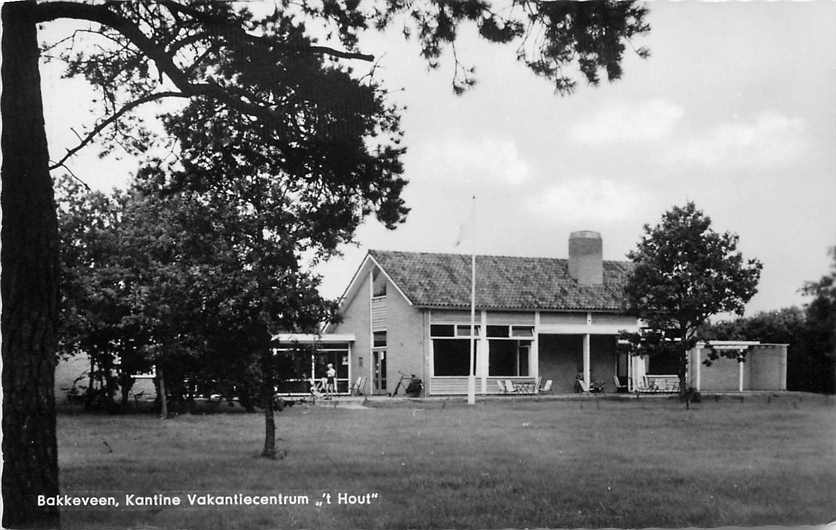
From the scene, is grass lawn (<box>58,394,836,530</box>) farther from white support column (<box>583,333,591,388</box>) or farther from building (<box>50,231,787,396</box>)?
white support column (<box>583,333,591,388</box>)

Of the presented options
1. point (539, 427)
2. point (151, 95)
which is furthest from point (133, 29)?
point (539, 427)

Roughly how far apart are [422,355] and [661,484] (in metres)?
16.4

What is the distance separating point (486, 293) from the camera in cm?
2555

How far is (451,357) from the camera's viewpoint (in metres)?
25.3

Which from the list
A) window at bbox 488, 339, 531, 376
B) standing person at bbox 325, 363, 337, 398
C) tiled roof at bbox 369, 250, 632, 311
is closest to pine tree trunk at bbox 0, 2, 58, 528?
standing person at bbox 325, 363, 337, 398

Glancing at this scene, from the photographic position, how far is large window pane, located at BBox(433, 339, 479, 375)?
2514cm

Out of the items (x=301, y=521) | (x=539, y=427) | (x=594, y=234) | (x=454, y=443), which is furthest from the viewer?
(x=539, y=427)

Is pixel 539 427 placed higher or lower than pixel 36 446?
lower

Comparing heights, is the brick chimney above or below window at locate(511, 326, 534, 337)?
above

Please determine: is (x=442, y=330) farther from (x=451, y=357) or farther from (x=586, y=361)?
(x=586, y=361)

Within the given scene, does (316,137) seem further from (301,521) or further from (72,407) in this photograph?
(72,407)

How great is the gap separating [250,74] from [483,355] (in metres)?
17.9

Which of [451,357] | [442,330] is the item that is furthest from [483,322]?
[451,357]

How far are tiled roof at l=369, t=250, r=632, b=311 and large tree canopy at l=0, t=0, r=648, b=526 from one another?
1687 centimetres
